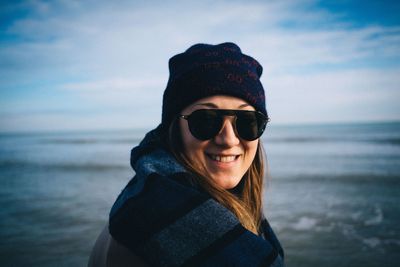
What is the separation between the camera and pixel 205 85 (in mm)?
1562

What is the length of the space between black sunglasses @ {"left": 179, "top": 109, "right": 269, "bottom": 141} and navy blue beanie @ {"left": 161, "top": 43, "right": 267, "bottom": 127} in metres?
0.09

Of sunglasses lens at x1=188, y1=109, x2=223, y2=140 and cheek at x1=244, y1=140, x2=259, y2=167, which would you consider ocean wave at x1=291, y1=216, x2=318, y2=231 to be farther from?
sunglasses lens at x1=188, y1=109, x2=223, y2=140

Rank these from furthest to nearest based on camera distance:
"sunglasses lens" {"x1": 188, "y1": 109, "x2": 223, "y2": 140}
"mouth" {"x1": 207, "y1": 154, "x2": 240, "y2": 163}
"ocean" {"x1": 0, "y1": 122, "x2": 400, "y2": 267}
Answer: "ocean" {"x1": 0, "y1": 122, "x2": 400, "y2": 267} < "mouth" {"x1": 207, "y1": 154, "x2": 240, "y2": 163} < "sunglasses lens" {"x1": 188, "y1": 109, "x2": 223, "y2": 140}

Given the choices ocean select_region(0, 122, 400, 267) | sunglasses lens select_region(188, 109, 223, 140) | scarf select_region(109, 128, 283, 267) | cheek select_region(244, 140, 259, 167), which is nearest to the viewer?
scarf select_region(109, 128, 283, 267)

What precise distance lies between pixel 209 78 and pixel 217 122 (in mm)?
269

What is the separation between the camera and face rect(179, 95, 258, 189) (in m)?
1.61

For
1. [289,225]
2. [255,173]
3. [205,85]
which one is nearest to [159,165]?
[205,85]

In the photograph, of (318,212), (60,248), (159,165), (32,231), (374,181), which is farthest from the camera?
(374,181)

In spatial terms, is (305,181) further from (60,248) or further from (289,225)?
(60,248)

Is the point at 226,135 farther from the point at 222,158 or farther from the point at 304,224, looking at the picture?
the point at 304,224

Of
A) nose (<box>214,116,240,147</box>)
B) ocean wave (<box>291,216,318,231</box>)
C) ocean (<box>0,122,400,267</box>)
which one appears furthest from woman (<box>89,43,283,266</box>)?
ocean wave (<box>291,216,318,231</box>)

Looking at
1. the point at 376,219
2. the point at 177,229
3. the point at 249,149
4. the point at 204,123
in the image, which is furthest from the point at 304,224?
the point at 177,229

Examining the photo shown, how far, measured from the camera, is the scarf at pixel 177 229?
115cm

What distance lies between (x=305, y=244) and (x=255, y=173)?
347 centimetres
